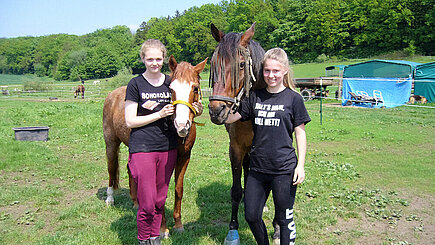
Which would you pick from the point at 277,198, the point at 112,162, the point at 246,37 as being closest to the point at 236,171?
the point at 277,198

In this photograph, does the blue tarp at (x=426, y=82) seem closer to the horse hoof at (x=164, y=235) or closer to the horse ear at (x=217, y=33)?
the horse ear at (x=217, y=33)

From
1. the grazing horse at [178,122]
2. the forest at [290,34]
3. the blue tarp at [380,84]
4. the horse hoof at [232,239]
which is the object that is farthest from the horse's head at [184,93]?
the forest at [290,34]

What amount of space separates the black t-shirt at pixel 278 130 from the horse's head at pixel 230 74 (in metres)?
0.27

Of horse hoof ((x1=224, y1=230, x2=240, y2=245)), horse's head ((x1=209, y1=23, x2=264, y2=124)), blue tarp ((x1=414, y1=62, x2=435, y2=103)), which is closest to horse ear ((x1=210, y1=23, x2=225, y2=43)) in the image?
horse's head ((x1=209, y1=23, x2=264, y2=124))

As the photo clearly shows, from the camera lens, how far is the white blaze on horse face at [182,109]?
8.18ft

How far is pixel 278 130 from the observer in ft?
7.73

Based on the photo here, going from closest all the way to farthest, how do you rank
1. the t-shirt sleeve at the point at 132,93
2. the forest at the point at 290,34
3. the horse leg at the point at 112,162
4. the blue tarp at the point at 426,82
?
the t-shirt sleeve at the point at 132,93 < the horse leg at the point at 112,162 < the blue tarp at the point at 426,82 < the forest at the point at 290,34

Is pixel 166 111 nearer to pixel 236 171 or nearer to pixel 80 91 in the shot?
pixel 236 171

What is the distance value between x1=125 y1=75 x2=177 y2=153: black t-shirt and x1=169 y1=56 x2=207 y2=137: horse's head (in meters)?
0.14

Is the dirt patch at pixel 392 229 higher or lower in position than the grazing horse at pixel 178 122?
lower

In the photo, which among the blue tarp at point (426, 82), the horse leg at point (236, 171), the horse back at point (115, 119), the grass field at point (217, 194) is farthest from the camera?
the blue tarp at point (426, 82)

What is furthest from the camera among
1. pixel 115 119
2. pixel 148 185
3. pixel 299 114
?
pixel 115 119

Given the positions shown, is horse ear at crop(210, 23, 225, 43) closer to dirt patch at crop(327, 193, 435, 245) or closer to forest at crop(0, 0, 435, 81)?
dirt patch at crop(327, 193, 435, 245)

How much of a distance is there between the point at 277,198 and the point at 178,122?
1.06 metres
